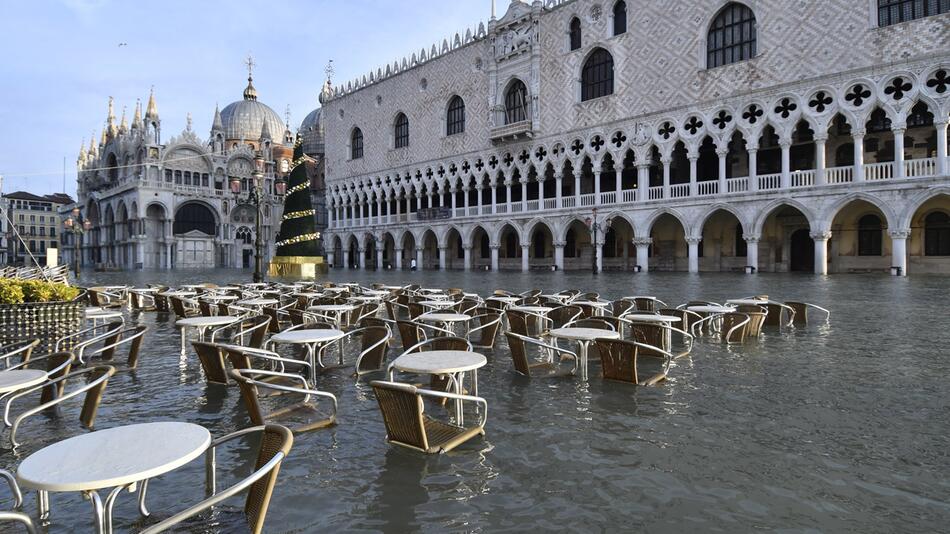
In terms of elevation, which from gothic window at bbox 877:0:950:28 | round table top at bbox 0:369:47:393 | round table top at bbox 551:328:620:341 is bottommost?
round table top at bbox 551:328:620:341

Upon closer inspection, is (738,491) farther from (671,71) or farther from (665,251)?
(665,251)

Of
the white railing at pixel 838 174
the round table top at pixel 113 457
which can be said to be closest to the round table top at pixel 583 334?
the round table top at pixel 113 457

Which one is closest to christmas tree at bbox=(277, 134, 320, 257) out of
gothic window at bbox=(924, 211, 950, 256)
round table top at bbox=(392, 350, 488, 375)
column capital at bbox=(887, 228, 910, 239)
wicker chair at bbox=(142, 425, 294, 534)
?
round table top at bbox=(392, 350, 488, 375)

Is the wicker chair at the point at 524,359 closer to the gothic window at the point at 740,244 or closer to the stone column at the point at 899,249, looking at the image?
the stone column at the point at 899,249

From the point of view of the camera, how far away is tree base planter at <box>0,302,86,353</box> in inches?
267

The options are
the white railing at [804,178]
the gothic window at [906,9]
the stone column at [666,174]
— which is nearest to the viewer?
the gothic window at [906,9]

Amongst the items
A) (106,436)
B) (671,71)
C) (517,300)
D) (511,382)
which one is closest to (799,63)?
(671,71)

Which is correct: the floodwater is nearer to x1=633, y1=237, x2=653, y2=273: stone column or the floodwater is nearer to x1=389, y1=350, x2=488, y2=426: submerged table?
x1=389, y1=350, x2=488, y2=426: submerged table

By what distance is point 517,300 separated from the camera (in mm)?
9703

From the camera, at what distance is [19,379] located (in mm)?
3785

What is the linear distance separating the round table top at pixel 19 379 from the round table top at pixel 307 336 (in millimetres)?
1905

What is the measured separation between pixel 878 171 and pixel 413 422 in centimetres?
2537

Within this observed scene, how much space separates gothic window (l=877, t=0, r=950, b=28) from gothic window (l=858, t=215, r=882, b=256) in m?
8.33

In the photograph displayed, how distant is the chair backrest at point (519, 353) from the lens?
5.61m
